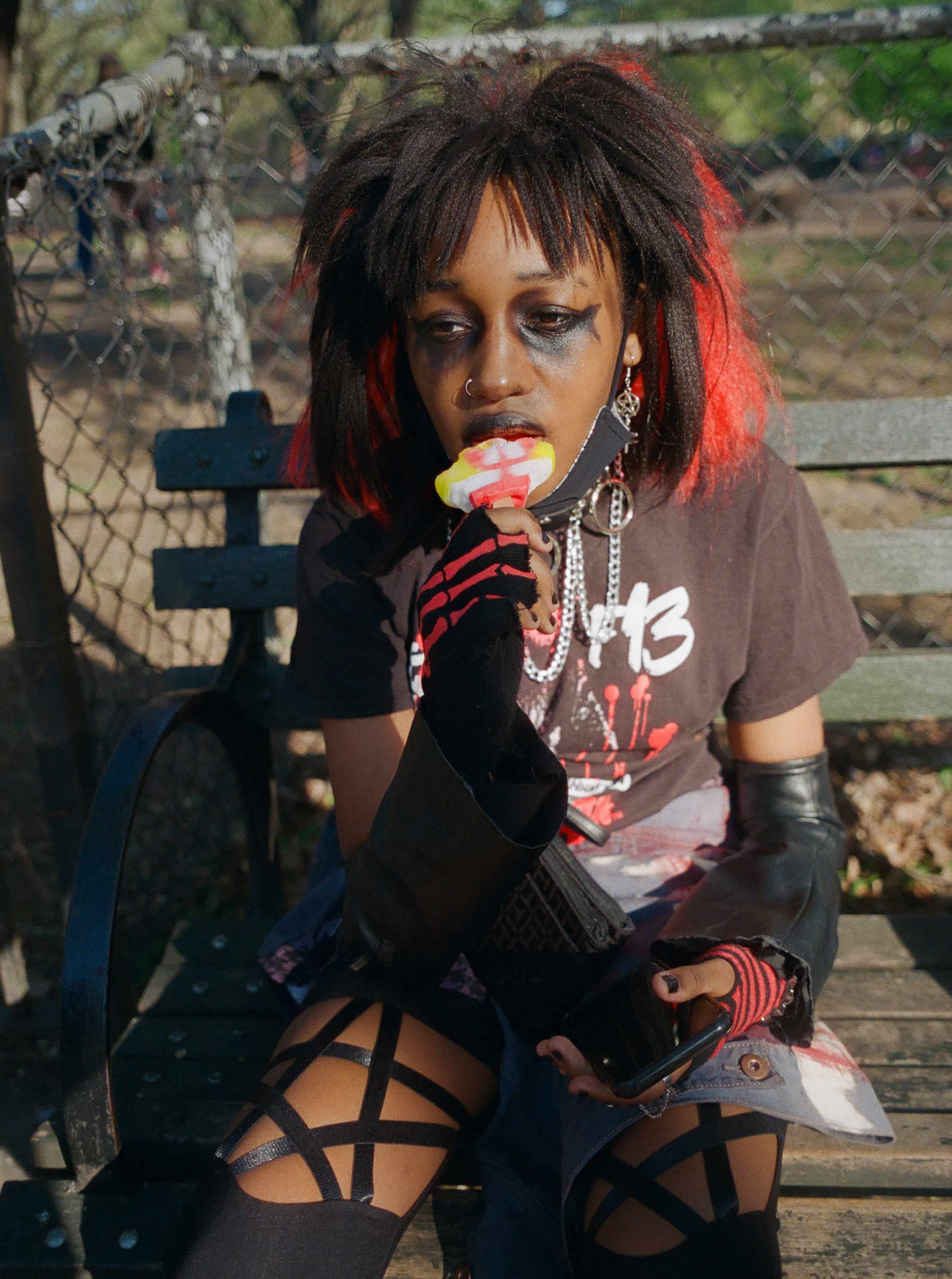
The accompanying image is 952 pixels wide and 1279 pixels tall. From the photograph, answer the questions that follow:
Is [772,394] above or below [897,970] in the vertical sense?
above

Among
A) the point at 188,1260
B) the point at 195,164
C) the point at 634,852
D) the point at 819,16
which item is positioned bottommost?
the point at 188,1260

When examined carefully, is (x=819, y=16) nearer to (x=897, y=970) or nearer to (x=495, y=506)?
(x=495, y=506)

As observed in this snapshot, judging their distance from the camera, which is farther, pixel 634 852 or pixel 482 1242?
pixel 634 852

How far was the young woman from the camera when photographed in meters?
1.35

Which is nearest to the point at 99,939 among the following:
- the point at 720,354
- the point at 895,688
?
the point at 720,354

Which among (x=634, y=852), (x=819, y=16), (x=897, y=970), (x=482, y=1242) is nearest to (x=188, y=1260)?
(x=482, y=1242)

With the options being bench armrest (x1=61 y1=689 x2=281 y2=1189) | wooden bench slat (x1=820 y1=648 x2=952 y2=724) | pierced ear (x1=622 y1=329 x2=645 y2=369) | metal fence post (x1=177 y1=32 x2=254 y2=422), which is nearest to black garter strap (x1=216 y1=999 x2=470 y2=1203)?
bench armrest (x1=61 y1=689 x2=281 y2=1189)

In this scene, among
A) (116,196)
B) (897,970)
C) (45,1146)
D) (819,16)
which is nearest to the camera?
(45,1146)

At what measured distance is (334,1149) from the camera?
1.41 m

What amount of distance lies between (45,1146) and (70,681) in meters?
0.91

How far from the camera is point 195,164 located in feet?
8.72

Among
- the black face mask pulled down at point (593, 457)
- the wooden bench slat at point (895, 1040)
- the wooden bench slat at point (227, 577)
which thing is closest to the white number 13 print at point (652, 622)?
the black face mask pulled down at point (593, 457)

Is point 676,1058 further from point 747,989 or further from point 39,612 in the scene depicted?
point 39,612

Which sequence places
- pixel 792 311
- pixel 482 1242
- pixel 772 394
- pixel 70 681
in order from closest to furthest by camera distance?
pixel 482 1242
pixel 772 394
pixel 70 681
pixel 792 311
